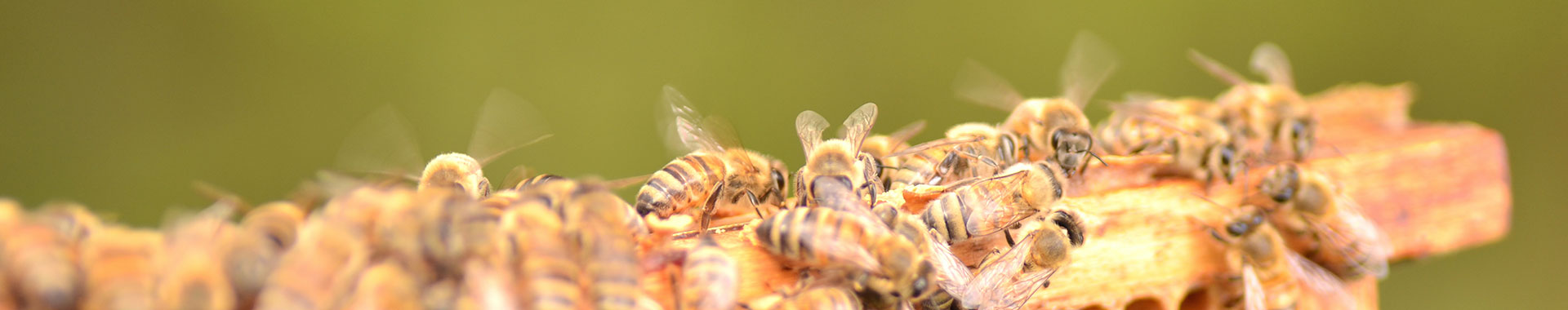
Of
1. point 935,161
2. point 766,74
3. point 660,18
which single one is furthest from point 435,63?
point 935,161

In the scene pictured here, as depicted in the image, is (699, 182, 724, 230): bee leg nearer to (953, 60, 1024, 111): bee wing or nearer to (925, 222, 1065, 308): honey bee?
(925, 222, 1065, 308): honey bee

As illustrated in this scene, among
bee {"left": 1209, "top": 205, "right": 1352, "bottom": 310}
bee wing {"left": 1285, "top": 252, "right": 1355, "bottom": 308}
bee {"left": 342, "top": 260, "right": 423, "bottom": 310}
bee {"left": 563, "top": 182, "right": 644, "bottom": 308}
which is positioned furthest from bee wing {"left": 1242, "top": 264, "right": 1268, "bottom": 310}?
bee {"left": 342, "top": 260, "right": 423, "bottom": 310}

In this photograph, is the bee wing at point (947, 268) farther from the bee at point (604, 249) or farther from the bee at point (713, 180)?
the bee at point (604, 249)

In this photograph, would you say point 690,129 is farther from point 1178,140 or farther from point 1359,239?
point 1359,239

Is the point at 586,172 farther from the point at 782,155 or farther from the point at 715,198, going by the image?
the point at 715,198

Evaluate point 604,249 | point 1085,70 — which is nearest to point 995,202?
point 604,249
